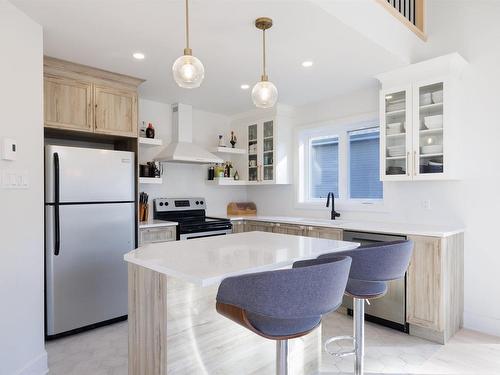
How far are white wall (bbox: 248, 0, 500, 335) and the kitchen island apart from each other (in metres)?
1.68

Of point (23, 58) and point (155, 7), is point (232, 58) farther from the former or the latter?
point (23, 58)

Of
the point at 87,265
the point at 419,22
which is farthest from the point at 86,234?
the point at 419,22

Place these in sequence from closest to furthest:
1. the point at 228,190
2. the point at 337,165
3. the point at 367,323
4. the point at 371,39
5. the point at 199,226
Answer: the point at 371,39
the point at 367,323
the point at 199,226
the point at 337,165
the point at 228,190

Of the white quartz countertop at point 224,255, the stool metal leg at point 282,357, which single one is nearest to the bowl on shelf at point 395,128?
the white quartz countertop at point 224,255

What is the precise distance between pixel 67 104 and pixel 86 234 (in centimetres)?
120

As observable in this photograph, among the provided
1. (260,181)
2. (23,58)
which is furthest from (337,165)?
(23,58)

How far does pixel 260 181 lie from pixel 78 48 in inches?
108

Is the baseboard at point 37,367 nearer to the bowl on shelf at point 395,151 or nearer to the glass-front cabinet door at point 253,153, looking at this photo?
the glass-front cabinet door at point 253,153

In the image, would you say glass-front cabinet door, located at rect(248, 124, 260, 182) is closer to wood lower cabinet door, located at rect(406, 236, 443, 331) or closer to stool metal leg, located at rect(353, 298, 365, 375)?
wood lower cabinet door, located at rect(406, 236, 443, 331)

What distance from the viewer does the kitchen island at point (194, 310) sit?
5.17 feet

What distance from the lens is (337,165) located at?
423 centimetres

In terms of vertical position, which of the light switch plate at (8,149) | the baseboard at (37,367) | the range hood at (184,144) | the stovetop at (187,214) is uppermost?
the range hood at (184,144)

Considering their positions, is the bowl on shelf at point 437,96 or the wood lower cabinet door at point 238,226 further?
the wood lower cabinet door at point 238,226

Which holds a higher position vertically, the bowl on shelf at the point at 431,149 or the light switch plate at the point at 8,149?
the bowl on shelf at the point at 431,149
